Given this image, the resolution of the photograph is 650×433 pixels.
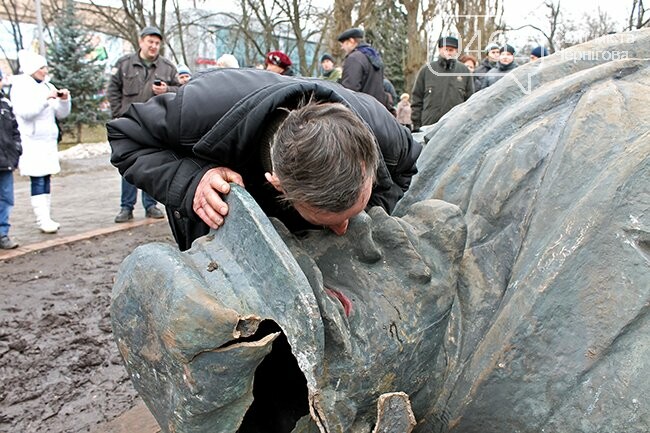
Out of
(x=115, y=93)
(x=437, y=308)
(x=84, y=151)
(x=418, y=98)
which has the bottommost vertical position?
(x=84, y=151)

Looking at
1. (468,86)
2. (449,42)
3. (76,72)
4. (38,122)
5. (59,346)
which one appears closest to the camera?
(59,346)

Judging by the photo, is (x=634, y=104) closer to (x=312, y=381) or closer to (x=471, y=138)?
(x=471, y=138)

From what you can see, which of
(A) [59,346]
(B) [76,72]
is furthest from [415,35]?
(A) [59,346]

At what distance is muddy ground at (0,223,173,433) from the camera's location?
3.43 metres

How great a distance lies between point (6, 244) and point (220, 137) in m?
5.53

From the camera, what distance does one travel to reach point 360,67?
23.9 ft

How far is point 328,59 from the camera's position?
1107 centimetres

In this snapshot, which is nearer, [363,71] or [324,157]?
[324,157]

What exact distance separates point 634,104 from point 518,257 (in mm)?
526

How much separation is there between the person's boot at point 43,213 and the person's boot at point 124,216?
738 millimetres

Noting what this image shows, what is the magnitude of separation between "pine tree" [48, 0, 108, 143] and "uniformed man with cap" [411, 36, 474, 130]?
13503mm

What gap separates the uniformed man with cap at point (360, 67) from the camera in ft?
23.9

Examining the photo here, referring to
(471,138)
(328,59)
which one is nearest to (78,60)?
(328,59)

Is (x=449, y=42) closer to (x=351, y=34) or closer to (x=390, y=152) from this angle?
(x=351, y=34)
